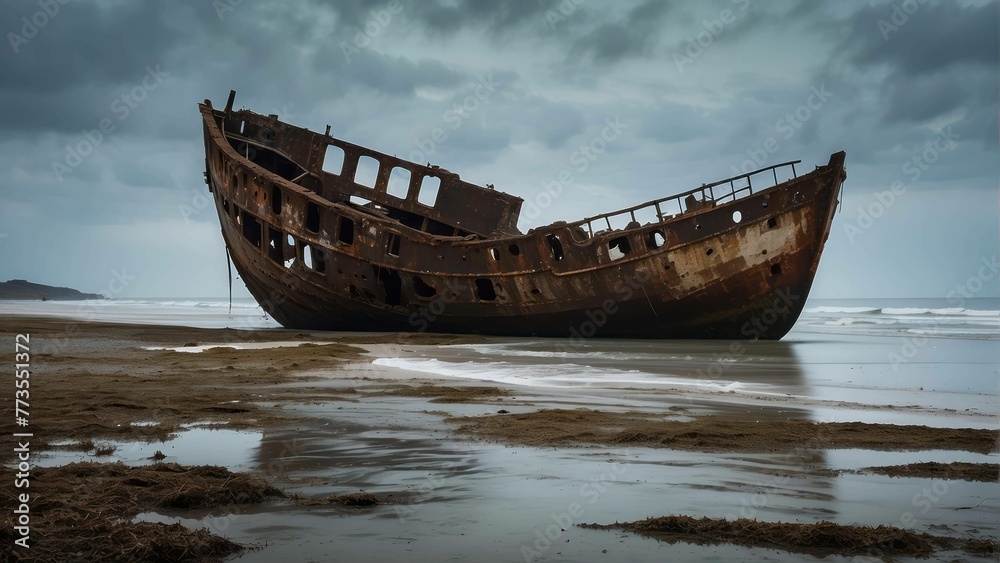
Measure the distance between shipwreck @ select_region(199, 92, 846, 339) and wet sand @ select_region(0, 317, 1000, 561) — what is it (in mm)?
8605

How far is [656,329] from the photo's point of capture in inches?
715

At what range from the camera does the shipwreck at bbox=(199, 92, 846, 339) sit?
16797 millimetres

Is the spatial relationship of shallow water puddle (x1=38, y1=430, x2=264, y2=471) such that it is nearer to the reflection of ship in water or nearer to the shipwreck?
the reflection of ship in water

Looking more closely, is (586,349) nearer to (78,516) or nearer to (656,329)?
Result: (656,329)

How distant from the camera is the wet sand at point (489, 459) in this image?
11.4 feet

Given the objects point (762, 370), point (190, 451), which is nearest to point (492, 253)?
point (762, 370)

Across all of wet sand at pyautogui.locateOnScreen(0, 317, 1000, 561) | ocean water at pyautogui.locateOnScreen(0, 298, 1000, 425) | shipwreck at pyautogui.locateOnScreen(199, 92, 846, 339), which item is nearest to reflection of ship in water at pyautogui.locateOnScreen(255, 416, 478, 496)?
wet sand at pyautogui.locateOnScreen(0, 317, 1000, 561)

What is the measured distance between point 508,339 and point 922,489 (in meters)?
14.4

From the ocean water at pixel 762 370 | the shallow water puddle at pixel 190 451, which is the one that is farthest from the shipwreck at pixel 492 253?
the shallow water puddle at pixel 190 451

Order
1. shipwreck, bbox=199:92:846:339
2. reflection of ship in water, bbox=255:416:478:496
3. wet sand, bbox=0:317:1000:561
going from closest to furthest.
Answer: wet sand, bbox=0:317:1000:561 < reflection of ship in water, bbox=255:416:478:496 < shipwreck, bbox=199:92:846:339

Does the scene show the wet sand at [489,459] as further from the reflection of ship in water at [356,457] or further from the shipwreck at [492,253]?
the shipwreck at [492,253]

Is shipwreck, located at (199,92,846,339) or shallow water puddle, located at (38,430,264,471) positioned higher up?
shipwreck, located at (199,92,846,339)

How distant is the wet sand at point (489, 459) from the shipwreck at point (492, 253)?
8605 millimetres

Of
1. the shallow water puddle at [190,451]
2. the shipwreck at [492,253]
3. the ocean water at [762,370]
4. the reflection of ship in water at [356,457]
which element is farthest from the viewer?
the shipwreck at [492,253]
